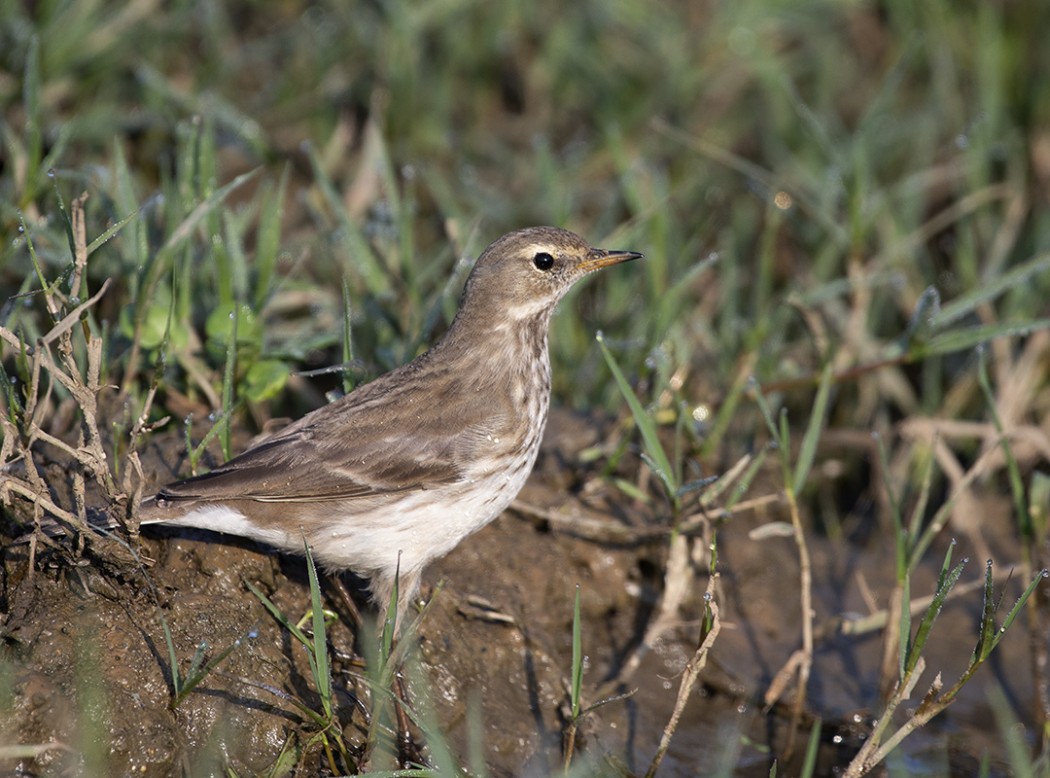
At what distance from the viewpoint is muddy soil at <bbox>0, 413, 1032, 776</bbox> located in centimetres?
435

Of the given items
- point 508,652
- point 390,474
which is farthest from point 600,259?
point 508,652

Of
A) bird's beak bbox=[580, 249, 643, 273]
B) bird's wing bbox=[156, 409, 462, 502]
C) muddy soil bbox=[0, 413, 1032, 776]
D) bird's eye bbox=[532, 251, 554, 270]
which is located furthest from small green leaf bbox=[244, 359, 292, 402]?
bird's beak bbox=[580, 249, 643, 273]

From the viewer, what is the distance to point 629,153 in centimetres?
848

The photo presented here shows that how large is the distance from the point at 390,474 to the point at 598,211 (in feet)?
12.3

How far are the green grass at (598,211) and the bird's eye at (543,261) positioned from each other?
542 mm

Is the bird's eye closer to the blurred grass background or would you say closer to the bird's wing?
the blurred grass background

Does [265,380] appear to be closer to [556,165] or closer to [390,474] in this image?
[390,474]

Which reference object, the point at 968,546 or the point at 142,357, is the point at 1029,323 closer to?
the point at 968,546

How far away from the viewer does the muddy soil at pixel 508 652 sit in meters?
4.35

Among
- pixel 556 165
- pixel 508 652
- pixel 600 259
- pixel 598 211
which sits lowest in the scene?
pixel 508 652

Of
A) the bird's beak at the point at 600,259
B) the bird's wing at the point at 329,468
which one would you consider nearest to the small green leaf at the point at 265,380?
the bird's wing at the point at 329,468

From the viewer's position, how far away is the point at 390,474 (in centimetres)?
490

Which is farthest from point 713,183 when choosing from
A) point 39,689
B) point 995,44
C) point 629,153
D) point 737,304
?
point 39,689

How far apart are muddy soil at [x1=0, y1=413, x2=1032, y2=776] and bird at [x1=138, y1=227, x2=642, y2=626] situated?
235mm
